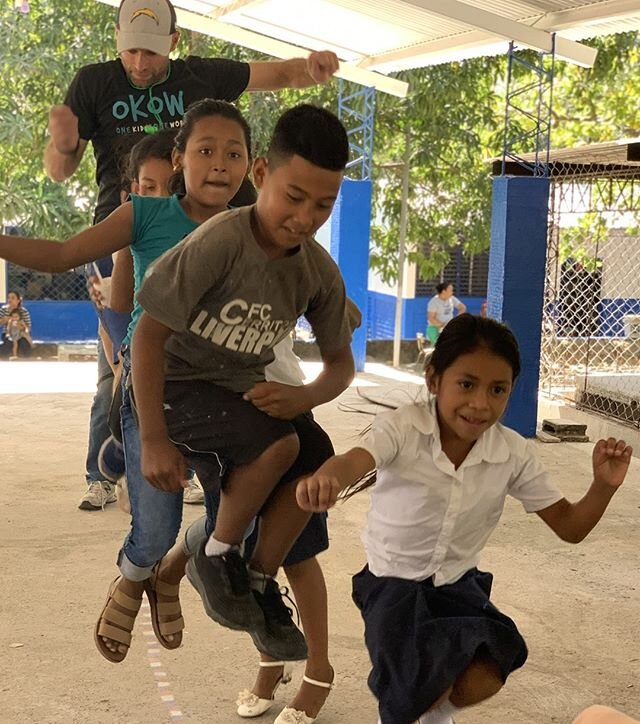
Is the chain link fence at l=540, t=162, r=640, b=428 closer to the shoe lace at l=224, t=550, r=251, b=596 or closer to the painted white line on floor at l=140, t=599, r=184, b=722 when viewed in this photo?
the painted white line on floor at l=140, t=599, r=184, b=722

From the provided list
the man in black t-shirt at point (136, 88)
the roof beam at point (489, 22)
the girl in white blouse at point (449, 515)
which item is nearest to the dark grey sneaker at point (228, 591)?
the girl in white blouse at point (449, 515)

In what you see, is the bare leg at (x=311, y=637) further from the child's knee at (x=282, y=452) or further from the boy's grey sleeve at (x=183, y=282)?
the boy's grey sleeve at (x=183, y=282)

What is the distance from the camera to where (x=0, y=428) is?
7.43 metres

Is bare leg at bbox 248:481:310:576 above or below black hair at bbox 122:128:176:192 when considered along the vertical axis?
below

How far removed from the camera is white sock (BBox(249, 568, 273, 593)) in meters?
2.66

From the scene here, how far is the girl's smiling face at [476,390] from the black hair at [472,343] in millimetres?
12

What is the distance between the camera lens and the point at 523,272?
7.88m

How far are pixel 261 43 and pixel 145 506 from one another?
8.25 metres

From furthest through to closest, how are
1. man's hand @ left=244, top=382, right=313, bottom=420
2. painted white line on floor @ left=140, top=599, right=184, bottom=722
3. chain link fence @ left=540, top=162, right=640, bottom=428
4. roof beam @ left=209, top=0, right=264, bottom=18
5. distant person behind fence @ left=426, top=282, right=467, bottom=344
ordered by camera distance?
1. distant person behind fence @ left=426, top=282, right=467, bottom=344
2. roof beam @ left=209, top=0, right=264, bottom=18
3. chain link fence @ left=540, top=162, right=640, bottom=428
4. painted white line on floor @ left=140, top=599, right=184, bottom=722
5. man's hand @ left=244, top=382, right=313, bottom=420

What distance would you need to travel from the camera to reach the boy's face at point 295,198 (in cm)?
240

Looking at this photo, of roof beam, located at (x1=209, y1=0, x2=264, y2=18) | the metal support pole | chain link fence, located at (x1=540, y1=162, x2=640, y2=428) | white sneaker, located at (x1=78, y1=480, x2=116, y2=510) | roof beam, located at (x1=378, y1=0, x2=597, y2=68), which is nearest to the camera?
white sneaker, located at (x1=78, y1=480, x2=116, y2=510)

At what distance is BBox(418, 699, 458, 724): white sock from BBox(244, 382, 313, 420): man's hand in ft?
2.52

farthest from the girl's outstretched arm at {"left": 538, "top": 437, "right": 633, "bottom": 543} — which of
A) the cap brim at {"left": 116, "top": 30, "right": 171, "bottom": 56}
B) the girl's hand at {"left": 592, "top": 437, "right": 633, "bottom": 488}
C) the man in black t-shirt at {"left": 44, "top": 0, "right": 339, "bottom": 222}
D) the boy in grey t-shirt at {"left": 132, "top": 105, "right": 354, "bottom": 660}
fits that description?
the cap brim at {"left": 116, "top": 30, "right": 171, "bottom": 56}

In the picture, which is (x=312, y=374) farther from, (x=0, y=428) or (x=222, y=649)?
(x=222, y=649)
